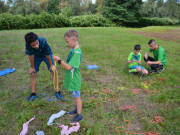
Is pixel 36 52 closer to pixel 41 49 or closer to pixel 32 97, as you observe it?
pixel 41 49

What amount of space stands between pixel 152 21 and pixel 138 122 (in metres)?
33.3

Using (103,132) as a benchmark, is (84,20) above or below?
above

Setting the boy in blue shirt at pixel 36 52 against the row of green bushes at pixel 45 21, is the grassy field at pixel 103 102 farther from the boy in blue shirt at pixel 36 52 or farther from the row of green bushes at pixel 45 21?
the row of green bushes at pixel 45 21

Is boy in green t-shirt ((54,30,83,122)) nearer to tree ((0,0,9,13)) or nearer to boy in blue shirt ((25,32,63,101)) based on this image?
boy in blue shirt ((25,32,63,101))

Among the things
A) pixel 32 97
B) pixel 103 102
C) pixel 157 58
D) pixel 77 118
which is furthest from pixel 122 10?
pixel 77 118

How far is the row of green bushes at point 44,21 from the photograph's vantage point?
16938 millimetres

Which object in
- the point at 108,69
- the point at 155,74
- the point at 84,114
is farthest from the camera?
the point at 108,69

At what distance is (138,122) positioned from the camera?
8.71 ft

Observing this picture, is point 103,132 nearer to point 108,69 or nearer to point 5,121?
point 5,121

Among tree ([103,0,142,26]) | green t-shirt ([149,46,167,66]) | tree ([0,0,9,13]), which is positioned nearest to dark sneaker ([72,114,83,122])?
green t-shirt ([149,46,167,66])

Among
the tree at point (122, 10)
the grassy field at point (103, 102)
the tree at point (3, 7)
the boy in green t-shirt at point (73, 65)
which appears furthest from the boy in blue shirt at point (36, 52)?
the tree at point (3, 7)

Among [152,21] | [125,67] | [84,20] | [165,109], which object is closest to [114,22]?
[84,20]

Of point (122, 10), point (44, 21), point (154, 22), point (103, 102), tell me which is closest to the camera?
point (103, 102)

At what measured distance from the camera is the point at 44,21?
18891 mm
